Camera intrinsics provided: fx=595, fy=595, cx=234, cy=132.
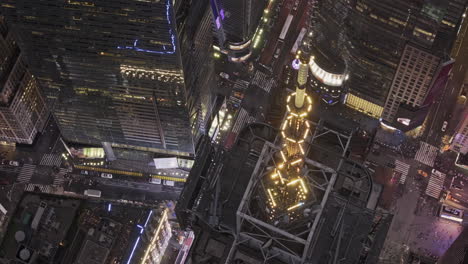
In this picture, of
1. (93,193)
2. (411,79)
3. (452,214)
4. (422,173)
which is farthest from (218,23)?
(452,214)

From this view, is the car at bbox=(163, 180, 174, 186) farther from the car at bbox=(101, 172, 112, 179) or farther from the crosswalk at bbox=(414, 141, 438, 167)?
the crosswalk at bbox=(414, 141, 438, 167)

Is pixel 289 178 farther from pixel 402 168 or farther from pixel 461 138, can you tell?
pixel 461 138

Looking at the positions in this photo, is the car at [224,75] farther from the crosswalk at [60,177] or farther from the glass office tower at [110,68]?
the crosswalk at [60,177]

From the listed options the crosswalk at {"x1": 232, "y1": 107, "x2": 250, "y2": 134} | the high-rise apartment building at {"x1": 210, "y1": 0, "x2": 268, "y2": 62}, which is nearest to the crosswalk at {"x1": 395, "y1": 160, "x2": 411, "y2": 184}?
the crosswalk at {"x1": 232, "y1": 107, "x2": 250, "y2": 134}

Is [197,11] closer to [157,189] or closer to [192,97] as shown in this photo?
[192,97]

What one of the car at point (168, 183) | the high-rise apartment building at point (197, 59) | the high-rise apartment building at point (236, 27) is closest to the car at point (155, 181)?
the car at point (168, 183)

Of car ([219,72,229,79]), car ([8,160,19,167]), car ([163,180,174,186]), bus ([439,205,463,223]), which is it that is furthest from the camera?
car ([219,72,229,79])
